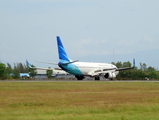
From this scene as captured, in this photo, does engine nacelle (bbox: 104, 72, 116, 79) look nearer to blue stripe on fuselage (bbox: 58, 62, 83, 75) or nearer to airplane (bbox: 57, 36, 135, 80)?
airplane (bbox: 57, 36, 135, 80)

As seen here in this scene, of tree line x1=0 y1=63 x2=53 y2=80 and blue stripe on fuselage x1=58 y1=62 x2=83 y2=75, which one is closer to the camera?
blue stripe on fuselage x1=58 y1=62 x2=83 y2=75

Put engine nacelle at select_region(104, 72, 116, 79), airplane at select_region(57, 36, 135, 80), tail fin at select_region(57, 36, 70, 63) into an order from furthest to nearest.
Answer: engine nacelle at select_region(104, 72, 116, 79) < airplane at select_region(57, 36, 135, 80) < tail fin at select_region(57, 36, 70, 63)

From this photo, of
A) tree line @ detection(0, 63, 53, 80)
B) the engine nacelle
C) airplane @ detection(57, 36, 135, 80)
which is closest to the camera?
airplane @ detection(57, 36, 135, 80)

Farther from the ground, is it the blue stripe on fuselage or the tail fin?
the tail fin

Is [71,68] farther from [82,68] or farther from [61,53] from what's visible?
[61,53]

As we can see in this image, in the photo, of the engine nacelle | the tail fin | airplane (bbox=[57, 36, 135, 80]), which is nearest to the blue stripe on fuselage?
airplane (bbox=[57, 36, 135, 80])

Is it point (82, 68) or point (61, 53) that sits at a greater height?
point (61, 53)

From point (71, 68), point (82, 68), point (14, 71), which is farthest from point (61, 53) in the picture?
point (14, 71)

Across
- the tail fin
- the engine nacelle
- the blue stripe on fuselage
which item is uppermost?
the tail fin

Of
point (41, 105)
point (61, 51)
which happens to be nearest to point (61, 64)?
point (61, 51)

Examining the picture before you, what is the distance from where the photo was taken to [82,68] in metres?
73.1

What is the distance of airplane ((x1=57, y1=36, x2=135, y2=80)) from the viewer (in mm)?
69875

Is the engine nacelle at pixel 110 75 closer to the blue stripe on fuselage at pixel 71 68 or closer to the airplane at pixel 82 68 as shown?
the airplane at pixel 82 68

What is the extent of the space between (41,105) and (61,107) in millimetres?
1771
